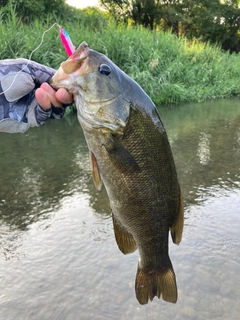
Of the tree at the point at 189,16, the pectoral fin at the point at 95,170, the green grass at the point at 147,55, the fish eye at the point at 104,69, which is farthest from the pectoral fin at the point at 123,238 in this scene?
the tree at the point at 189,16

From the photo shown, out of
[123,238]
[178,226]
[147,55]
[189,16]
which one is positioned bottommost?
[189,16]

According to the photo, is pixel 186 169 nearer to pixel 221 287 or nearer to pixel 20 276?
pixel 221 287

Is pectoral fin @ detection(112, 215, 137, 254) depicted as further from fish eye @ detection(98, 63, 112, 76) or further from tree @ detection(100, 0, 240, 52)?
tree @ detection(100, 0, 240, 52)

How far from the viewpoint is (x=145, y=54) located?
10859 millimetres

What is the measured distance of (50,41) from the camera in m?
8.84

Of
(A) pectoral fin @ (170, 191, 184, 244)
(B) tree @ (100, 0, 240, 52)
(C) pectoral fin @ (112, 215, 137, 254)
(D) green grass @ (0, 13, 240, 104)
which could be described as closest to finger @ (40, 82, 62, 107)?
(C) pectoral fin @ (112, 215, 137, 254)

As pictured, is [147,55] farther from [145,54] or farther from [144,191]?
[144,191]

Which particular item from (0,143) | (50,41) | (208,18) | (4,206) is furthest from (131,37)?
(208,18)

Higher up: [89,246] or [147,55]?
[89,246]

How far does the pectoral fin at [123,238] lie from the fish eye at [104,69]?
79 cm

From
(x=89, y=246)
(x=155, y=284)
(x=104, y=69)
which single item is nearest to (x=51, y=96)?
(x=104, y=69)

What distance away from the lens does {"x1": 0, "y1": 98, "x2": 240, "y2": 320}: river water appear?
250 centimetres

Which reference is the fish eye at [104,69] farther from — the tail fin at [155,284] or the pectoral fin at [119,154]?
the tail fin at [155,284]

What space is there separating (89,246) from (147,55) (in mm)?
8764
